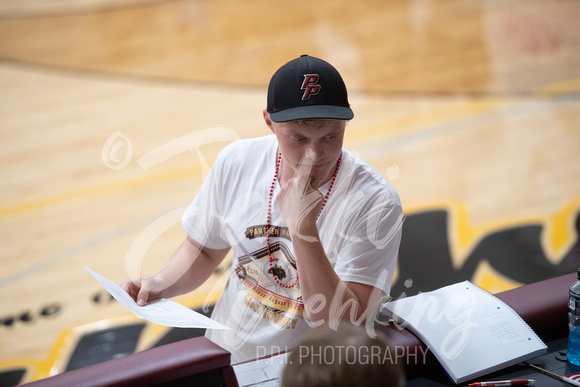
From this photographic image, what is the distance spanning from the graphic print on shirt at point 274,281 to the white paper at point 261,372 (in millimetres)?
248

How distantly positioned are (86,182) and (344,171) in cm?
366

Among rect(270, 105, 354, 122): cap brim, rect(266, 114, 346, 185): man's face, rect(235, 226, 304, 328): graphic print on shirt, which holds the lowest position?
rect(235, 226, 304, 328): graphic print on shirt

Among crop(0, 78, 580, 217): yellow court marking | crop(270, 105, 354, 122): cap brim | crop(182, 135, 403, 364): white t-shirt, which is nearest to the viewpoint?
crop(270, 105, 354, 122): cap brim

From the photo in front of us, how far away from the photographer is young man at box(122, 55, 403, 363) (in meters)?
1.94

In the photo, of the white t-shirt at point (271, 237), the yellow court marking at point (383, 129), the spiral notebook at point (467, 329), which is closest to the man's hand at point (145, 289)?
the white t-shirt at point (271, 237)

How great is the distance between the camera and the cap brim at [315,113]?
1884 mm

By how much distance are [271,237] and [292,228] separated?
8.8 inches

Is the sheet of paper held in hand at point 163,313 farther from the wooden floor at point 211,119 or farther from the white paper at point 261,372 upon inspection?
the wooden floor at point 211,119

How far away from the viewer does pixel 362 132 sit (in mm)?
5711

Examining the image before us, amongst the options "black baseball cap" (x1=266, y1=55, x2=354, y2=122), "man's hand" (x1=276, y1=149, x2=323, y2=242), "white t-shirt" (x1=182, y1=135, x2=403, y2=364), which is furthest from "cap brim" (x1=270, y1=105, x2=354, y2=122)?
"white t-shirt" (x1=182, y1=135, x2=403, y2=364)

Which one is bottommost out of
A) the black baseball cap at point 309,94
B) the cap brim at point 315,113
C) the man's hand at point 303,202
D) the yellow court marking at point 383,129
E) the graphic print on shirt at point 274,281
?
the yellow court marking at point 383,129

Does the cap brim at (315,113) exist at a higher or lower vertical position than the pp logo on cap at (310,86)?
lower

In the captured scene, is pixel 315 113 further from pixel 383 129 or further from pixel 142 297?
pixel 383 129

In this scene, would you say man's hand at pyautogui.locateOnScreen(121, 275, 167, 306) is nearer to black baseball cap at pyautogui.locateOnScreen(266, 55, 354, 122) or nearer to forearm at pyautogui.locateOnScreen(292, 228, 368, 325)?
forearm at pyautogui.locateOnScreen(292, 228, 368, 325)
